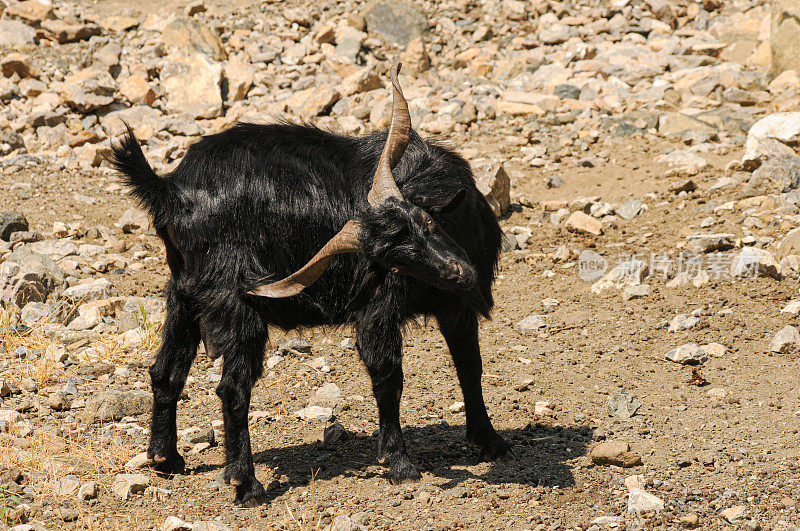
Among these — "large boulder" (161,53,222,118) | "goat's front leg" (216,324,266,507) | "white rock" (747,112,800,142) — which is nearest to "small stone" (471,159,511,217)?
"white rock" (747,112,800,142)

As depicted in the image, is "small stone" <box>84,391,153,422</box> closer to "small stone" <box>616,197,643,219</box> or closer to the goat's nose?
the goat's nose

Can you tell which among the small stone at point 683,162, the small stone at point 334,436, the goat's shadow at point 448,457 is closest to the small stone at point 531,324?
the goat's shadow at point 448,457

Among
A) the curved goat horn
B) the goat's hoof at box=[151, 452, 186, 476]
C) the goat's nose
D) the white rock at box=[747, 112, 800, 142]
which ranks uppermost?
the curved goat horn

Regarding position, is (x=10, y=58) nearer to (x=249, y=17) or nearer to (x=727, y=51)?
(x=249, y=17)

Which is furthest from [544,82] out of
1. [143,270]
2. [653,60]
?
[143,270]

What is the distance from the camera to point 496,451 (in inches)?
194

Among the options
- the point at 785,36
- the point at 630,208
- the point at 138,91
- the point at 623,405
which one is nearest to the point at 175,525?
the point at 623,405

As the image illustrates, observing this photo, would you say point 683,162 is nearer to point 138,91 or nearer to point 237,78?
point 237,78

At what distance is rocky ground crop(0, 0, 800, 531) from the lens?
449 cm

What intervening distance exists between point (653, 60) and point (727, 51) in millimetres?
1355

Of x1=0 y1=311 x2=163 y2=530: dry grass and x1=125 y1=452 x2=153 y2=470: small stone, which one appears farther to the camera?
x1=125 y1=452 x2=153 y2=470: small stone

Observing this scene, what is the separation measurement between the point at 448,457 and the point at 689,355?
1.96m

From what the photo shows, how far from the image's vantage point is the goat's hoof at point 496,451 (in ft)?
16.1

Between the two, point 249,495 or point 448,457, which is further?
point 448,457
